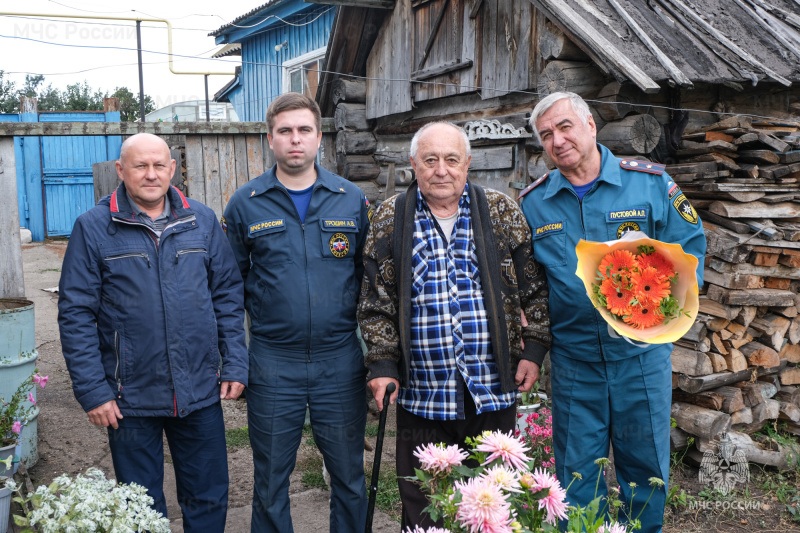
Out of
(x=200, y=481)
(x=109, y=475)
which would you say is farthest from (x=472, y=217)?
(x=109, y=475)

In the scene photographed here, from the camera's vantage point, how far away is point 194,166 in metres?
5.71

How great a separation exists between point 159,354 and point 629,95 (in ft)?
11.0

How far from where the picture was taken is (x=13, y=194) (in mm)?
4375

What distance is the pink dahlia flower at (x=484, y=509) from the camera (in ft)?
4.71

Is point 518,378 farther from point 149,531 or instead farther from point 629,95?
point 629,95

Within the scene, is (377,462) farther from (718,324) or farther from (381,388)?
(718,324)

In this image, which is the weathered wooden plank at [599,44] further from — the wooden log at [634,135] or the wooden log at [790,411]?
the wooden log at [790,411]

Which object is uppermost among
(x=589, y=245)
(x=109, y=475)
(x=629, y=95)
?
(x=629, y=95)

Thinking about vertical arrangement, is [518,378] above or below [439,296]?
below

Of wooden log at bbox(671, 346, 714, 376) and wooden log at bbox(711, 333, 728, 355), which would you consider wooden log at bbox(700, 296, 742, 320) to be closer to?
wooden log at bbox(711, 333, 728, 355)

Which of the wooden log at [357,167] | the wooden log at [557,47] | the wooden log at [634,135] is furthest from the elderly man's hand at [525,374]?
the wooden log at [357,167]

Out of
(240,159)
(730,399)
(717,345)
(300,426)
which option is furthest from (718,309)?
(240,159)

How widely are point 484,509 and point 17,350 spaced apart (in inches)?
145

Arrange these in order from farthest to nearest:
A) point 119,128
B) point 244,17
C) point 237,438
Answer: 1. point 244,17
2. point 119,128
3. point 237,438
